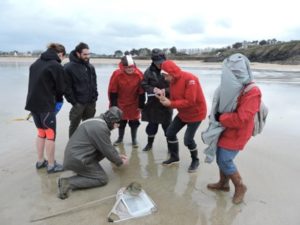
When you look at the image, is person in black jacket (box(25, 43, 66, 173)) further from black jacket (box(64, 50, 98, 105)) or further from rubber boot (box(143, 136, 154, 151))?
rubber boot (box(143, 136, 154, 151))

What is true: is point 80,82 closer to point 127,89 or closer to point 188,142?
point 127,89

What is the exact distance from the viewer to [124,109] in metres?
5.36

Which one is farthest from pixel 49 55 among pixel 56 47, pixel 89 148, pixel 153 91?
pixel 153 91

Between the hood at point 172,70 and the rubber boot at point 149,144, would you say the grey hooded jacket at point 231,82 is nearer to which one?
the hood at point 172,70

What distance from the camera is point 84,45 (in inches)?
185

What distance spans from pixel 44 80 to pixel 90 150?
1.15 m

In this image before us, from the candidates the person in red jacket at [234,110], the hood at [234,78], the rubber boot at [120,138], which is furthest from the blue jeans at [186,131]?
the rubber boot at [120,138]

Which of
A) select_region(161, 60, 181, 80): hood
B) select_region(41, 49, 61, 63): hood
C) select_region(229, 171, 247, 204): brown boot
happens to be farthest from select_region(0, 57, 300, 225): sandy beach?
select_region(41, 49, 61, 63): hood

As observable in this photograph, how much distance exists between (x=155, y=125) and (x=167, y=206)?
1.94 m

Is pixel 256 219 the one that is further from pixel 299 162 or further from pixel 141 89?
pixel 141 89

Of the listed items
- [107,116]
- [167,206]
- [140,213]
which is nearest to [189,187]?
[167,206]

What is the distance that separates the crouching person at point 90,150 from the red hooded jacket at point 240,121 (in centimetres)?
135

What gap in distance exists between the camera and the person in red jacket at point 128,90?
16.7 feet

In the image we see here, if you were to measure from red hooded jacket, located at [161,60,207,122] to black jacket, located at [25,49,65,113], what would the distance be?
1.46 metres
